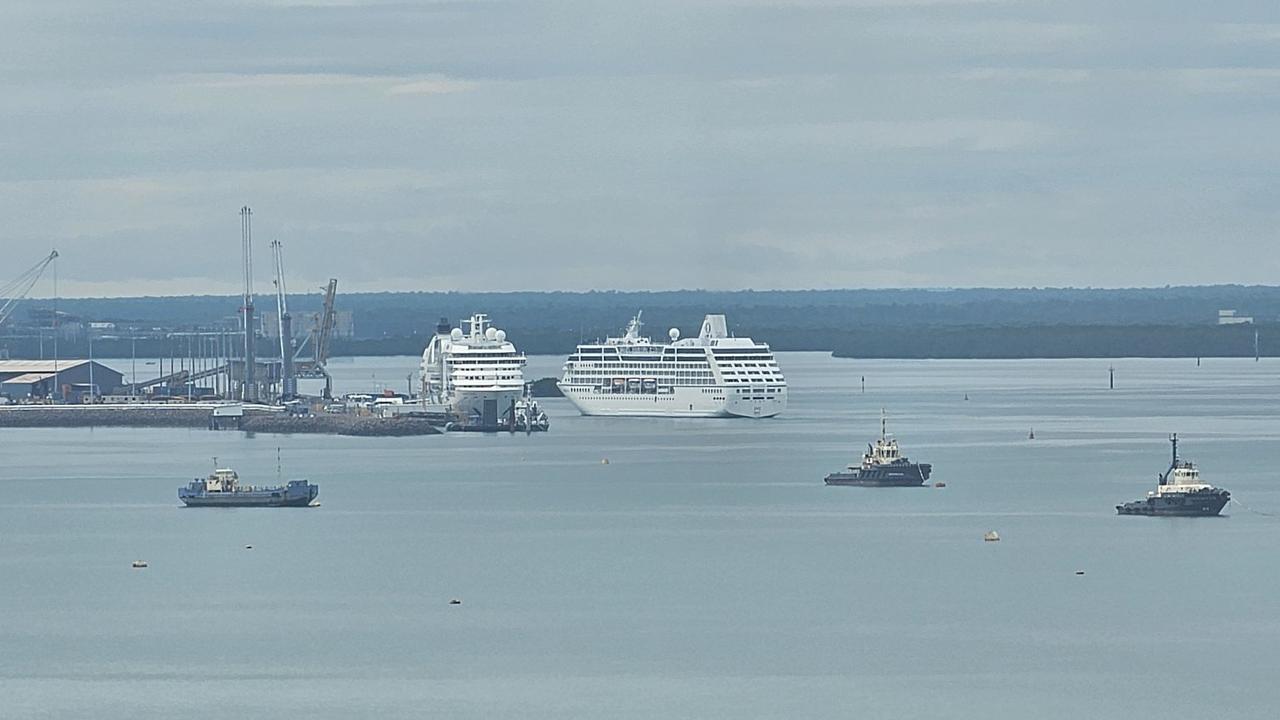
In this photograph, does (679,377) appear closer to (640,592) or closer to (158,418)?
(158,418)

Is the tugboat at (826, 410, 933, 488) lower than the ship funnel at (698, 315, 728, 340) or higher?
lower

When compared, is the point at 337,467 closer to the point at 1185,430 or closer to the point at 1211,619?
the point at 1185,430

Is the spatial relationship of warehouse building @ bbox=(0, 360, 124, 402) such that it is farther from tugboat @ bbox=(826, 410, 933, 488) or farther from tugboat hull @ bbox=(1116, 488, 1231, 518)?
tugboat hull @ bbox=(1116, 488, 1231, 518)

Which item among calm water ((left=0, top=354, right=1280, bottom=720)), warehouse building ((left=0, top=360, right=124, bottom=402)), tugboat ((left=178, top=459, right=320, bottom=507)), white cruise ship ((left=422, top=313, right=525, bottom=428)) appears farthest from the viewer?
warehouse building ((left=0, top=360, right=124, bottom=402))

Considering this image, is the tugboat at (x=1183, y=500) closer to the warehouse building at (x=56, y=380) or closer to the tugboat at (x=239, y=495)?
the tugboat at (x=239, y=495)

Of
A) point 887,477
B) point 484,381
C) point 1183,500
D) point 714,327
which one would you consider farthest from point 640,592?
point 714,327

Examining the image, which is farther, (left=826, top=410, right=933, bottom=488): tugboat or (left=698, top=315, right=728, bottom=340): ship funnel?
(left=698, top=315, right=728, bottom=340): ship funnel

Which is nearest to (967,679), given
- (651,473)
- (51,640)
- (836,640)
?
(836,640)

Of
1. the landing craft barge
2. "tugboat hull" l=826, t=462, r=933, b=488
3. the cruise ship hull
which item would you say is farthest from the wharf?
the landing craft barge
